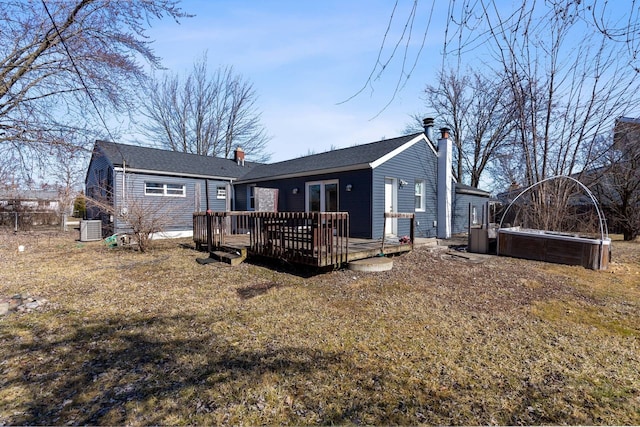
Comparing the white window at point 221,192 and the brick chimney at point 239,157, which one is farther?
the brick chimney at point 239,157

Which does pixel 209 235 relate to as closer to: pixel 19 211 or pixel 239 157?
pixel 239 157

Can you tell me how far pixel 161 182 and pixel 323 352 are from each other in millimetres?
13123

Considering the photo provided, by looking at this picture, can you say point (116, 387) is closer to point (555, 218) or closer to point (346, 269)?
point (346, 269)

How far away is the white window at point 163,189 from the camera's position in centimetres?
1318

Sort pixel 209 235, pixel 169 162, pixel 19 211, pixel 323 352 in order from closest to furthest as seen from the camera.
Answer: pixel 323 352, pixel 209 235, pixel 169 162, pixel 19 211

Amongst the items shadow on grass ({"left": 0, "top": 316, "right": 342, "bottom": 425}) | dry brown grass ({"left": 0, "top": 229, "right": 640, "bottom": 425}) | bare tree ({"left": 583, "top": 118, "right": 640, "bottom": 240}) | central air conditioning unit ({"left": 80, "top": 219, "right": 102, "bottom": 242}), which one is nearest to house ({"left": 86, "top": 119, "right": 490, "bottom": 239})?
central air conditioning unit ({"left": 80, "top": 219, "right": 102, "bottom": 242})

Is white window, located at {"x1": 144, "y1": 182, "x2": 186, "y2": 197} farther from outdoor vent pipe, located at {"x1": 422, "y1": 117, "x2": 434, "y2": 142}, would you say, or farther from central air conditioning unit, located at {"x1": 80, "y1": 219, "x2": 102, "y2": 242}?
outdoor vent pipe, located at {"x1": 422, "y1": 117, "x2": 434, "y2": 142}

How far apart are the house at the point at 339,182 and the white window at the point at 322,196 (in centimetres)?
4

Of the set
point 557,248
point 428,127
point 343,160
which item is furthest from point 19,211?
point 557,248

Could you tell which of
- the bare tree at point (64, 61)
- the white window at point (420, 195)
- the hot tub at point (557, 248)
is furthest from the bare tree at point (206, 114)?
the hot tub at point (557, 248)

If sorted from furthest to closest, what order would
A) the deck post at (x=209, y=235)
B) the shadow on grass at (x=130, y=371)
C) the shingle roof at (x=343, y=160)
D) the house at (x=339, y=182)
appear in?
1. the shingle roof at (x=343, y=160)
2. the house at (x=339, y=182)
3. the deck post at (x=209, y=235)
4. the shadow on grass at (x=130, y=371)

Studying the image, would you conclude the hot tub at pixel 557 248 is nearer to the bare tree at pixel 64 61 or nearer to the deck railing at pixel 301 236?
the deck railing at pixel 301 236

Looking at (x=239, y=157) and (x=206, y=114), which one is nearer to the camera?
(x=239, y=157)

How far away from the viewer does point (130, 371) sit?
8.77 feet
